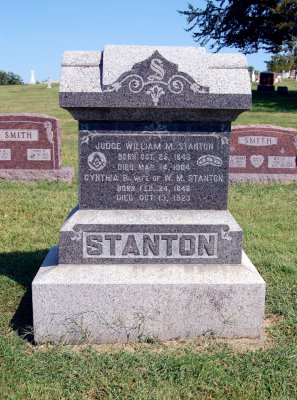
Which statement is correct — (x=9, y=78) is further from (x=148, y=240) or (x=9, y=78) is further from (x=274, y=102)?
(x=148, y=240)

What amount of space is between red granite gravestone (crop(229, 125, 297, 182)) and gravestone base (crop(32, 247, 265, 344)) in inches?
224

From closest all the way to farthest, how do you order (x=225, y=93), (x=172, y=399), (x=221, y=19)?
1. (x=172, y=399)
2. (x=225, y=93)
3. (x=221, y=19)

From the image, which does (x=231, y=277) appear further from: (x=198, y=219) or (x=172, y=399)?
(x=172, y=399)

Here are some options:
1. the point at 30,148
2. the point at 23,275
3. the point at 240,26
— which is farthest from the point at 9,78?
the point at 23,275

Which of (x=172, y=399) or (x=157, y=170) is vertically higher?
(x=157, y=170)

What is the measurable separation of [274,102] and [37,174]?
1915cm

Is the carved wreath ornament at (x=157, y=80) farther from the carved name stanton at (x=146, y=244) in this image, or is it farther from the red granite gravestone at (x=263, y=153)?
the red granite gravestone at (x=263, y=153)

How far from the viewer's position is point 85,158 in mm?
3707

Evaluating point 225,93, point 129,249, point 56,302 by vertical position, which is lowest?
point 56,302

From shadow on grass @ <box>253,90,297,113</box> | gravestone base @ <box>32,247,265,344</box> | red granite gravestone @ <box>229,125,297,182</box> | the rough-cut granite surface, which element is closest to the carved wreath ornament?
the rough-cut granite surface

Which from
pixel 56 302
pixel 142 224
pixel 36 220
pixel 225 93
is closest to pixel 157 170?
pixel 142 224

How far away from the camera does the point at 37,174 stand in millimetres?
9234

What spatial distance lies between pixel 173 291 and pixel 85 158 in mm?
1132

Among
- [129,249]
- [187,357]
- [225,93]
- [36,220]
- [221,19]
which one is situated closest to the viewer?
[187,357]
